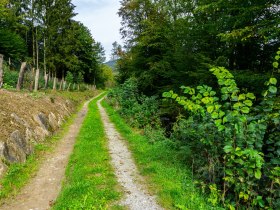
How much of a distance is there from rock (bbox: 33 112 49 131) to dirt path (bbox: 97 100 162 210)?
3.57 m

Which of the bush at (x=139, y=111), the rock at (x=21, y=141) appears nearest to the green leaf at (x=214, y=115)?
the rock at (x=21, y=141)

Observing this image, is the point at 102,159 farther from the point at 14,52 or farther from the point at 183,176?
the point at 14,52

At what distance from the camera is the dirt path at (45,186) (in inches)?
256


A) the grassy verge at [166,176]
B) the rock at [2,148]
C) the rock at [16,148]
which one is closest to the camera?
the grassy verge at [166,176]

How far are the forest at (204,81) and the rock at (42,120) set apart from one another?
434cm

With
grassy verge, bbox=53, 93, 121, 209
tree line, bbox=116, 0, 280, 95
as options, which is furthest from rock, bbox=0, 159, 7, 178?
tree line, bbox=116, 0, 280, 95

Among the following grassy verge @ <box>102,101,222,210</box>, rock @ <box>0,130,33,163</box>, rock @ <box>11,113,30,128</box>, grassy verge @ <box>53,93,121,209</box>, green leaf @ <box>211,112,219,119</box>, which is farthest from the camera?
rock @ <box>11,113,30,128</box>

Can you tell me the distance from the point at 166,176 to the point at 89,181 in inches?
84.3

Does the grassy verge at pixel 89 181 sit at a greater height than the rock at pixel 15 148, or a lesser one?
lesser

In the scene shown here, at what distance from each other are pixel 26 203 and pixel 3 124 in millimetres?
3974

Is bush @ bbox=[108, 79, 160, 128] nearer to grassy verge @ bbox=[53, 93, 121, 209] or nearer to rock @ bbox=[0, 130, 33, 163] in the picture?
grassy verge @ bbox=[53, 93, 121, 209]

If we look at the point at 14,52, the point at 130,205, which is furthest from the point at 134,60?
the point at 14,52

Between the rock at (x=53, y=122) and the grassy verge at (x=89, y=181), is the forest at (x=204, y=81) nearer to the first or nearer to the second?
the grassy verge at (x=89, y=181)

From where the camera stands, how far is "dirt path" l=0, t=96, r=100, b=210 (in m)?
6.49
